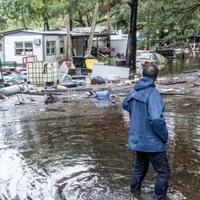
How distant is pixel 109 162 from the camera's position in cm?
846

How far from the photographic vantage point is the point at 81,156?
8945 mm

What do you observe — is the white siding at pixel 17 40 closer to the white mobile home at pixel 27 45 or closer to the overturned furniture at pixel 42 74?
the white mobile home at pixel 27 45

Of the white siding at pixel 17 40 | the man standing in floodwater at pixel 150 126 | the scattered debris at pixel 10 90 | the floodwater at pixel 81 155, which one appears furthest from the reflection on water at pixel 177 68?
the man standing in floodwater at pixel 150 126

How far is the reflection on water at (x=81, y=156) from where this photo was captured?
22.6 feet

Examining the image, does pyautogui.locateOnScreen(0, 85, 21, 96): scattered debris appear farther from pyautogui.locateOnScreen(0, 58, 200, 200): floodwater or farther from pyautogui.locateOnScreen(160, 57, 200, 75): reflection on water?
pyautogui.locateOnScreen(160, 57, 200, 75): reflection on water

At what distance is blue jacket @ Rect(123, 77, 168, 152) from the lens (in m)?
5.84

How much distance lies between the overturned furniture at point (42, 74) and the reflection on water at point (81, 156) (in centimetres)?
831

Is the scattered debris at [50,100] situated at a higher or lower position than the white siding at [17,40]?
lower

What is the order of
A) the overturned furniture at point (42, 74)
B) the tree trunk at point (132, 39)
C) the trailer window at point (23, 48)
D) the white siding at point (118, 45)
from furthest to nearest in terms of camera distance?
the white siding at point (118, 45)
the trailer window at point (23, 48)
the tree trunk at point (132, 39)
the overturned furniture at point (42, 74)

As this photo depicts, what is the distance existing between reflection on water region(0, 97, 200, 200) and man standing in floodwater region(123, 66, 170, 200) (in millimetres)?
597

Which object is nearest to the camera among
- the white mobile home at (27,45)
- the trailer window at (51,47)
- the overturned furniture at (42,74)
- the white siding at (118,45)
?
the overturned furniture at (42,74)

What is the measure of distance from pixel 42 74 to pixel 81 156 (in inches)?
574

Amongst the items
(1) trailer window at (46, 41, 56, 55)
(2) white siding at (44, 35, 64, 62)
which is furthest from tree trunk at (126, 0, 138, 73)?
(1) trailer window at (46, 41, 56, 55)

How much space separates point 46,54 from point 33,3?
13.5 feet
